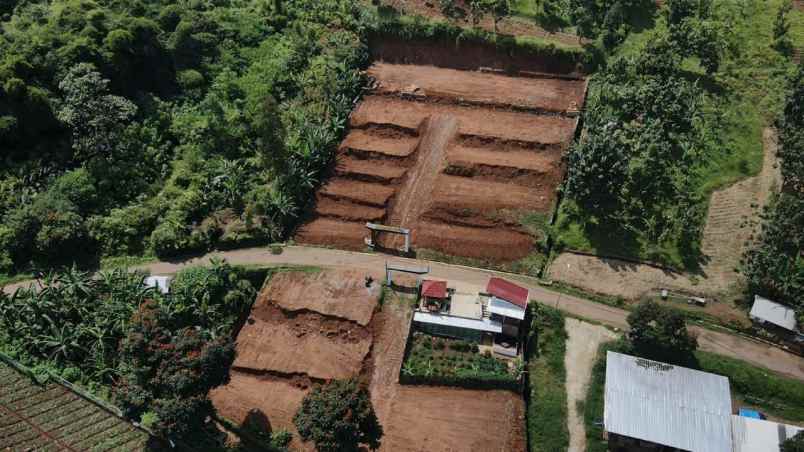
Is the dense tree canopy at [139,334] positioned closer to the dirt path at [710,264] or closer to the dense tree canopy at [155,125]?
the dense tree canopy at [155,125]

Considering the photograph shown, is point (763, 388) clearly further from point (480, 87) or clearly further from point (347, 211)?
point (480, 87)

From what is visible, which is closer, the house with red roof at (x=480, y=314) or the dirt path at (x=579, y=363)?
the dirt path at (x=579, y=363)

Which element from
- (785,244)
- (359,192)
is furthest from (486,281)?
(785,244)

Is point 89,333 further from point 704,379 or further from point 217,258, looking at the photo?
point 704,379

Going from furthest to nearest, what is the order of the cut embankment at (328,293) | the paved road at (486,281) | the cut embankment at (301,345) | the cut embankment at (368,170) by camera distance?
→ the cut embankment at (368,170) → the cut embankment at (328,293) → the cut embankment at (301,345) → the paved road at (486,281)

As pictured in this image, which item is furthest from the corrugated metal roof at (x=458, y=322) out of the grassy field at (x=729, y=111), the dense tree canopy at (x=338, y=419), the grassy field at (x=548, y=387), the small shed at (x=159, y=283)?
the small shed at (x=159, y=283)
